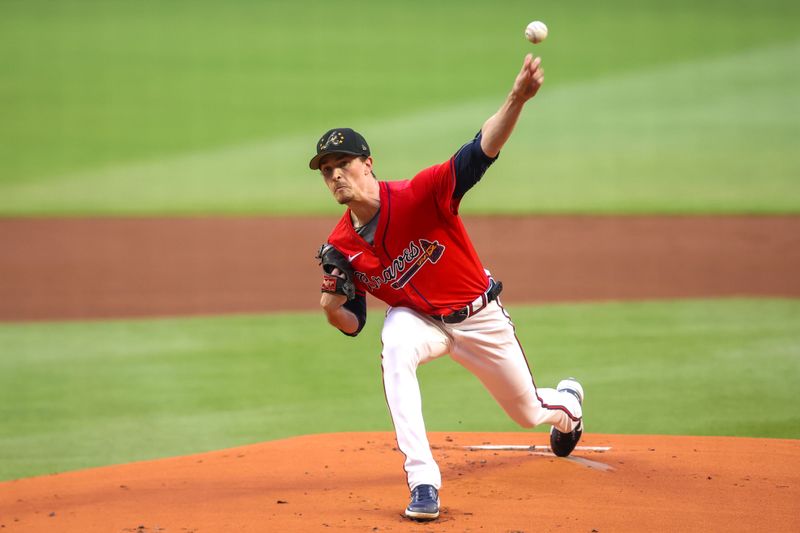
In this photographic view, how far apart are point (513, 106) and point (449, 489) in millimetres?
1749

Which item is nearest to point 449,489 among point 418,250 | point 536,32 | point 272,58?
point 418,250

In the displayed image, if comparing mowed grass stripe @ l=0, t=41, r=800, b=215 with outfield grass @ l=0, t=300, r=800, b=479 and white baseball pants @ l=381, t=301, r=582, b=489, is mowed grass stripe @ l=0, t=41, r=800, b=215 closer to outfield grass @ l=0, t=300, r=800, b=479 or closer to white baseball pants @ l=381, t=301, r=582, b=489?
outfield grass @ l=0, t=300, r=800, b=479

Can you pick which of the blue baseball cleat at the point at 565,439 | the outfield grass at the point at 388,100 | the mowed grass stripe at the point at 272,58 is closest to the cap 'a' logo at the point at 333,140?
the blue baseball cleat at the point at 565,439

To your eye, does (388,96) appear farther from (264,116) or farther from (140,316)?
(140,316)

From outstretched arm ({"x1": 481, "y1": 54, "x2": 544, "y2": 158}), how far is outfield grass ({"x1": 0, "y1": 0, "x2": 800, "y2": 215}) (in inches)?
435

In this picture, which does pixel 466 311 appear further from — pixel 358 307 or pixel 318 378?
pixel 318 378

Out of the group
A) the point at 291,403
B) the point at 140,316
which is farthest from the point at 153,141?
the point at 291,403

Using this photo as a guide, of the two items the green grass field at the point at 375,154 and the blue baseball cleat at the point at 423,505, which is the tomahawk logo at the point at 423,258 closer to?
the blue baseball cleat at the point at 423,505

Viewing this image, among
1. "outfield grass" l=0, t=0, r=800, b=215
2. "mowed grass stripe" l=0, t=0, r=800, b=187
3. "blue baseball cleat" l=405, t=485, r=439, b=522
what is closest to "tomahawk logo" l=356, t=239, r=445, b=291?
"blue baseball cleat" l=405, t=485, r=439, b=522

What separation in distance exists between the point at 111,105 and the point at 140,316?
1043 cm

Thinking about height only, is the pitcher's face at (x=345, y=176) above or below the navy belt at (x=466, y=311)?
above

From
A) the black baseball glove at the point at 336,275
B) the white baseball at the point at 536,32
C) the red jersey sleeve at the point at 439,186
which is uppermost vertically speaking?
the white baseball at the point at 536,32

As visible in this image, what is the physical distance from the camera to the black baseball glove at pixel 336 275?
4.46 meters

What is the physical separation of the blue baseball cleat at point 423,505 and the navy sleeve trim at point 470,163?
1.22 m
